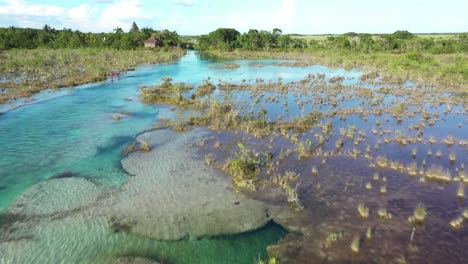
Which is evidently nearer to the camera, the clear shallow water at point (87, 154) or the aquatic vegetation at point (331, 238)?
the aquatic vegetation at point (331, 238)

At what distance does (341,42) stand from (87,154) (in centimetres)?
8410

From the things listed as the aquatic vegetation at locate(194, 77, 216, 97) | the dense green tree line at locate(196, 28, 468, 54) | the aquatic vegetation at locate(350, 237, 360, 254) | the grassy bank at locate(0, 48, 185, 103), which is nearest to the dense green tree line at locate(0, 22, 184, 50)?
the dense green tree line at locate(196, 28, 468, 54)

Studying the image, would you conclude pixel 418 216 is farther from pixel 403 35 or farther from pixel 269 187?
pixel 403 35

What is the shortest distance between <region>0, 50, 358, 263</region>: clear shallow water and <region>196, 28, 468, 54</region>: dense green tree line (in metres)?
59.6

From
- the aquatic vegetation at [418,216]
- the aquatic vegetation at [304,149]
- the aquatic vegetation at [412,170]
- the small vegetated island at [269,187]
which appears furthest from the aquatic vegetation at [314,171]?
the aquatic vegetation at [418,216]

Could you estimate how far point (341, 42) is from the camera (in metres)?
90.3

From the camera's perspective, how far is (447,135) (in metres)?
23.9

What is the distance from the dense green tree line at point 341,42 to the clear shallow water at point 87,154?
59637 mm

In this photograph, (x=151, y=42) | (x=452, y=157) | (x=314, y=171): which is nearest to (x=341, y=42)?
(x=151, y=42)

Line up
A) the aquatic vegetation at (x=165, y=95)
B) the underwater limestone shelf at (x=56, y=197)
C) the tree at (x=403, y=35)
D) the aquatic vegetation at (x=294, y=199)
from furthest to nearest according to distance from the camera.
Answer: the tree at (x=403, y=35) < the aquatic vegetation at (x=165, y=95) < the underwater limestone shelf at (x=56, y=197) < the aquatic vegetation at (x=294, y=199)

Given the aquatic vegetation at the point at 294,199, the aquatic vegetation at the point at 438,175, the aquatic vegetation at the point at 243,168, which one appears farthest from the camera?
the aquatic vegetation at the point at 243,168

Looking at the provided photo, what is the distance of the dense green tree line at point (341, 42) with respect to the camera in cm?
8119

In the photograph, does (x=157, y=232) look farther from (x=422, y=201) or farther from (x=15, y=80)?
(x=15, y=80)

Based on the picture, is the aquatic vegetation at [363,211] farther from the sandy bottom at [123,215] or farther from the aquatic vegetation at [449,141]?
the aquatic vegetation at [449,141]
